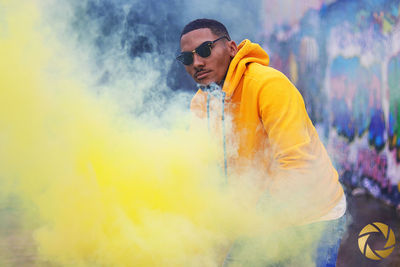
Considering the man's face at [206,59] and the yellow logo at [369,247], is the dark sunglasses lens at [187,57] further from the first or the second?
the yellow logo at [369,247]

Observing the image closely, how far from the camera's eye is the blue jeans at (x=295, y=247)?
71.1 inches

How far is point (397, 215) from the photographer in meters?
3.99

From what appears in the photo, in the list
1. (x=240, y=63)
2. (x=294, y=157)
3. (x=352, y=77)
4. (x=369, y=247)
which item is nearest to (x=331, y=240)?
(x=294, y=157)

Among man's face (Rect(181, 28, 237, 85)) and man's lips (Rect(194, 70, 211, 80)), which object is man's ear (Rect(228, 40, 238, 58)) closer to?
man's face (Rect(181, 28, 237, 85))

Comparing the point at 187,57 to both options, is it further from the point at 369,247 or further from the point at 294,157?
the point at 369,247

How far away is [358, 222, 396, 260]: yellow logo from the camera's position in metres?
3.30

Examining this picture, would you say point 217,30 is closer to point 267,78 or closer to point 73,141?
point 267,78

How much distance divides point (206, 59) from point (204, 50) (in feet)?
0.16

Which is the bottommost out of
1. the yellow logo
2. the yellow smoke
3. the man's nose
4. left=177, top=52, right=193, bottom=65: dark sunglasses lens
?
the yellow logo

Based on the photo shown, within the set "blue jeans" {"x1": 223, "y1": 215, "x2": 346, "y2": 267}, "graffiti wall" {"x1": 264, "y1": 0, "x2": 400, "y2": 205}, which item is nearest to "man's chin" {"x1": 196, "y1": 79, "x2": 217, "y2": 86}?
"blue jeans" {"x1": 223, "y1": 215, "x2": 346, "y2": 267}

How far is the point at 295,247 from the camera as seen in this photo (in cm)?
199

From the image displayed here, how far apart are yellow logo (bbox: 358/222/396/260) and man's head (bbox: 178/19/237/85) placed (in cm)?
221

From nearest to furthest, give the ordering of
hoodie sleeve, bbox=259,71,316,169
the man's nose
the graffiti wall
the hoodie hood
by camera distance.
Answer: hoodie sleeve, bbox=259,71,316,169, the hoodie hood, the man's nose, the graffiti wall

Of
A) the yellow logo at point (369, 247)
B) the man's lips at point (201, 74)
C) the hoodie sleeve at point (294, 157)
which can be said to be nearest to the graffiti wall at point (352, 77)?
the yellow logo at point (369, 247)
